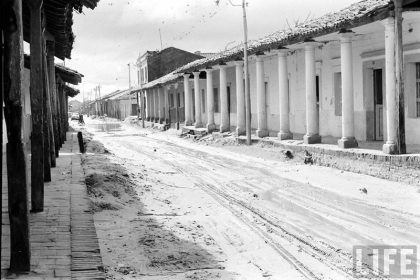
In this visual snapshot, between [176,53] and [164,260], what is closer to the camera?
[164,260]

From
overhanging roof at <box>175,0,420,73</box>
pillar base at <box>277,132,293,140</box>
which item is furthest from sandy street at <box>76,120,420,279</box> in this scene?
pillar base at <box>277,132,293,140</box>

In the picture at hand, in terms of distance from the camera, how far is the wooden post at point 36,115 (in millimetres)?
6734

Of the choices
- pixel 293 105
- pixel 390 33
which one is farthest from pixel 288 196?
pixel 293 105

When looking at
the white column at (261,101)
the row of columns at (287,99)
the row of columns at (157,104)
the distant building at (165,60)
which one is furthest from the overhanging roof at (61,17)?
the distant building at (165,60)

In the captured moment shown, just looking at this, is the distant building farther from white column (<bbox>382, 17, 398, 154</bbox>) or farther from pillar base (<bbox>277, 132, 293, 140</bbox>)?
white column (<bbox>382, 17, 398, 154</bbox>)

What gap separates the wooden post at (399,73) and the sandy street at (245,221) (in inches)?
43.1

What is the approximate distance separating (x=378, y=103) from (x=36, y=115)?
34.4 feet

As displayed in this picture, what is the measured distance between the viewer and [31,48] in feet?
25.0

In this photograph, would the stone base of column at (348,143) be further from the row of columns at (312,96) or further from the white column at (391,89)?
the white column at (391,89)

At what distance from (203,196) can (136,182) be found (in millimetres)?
1812

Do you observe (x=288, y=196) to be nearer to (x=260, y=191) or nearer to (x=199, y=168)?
(x=260, y=191)
